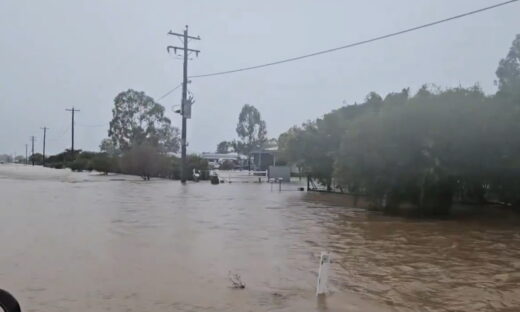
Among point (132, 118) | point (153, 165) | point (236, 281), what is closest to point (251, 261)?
point (236, 281)

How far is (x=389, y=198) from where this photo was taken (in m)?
21.5

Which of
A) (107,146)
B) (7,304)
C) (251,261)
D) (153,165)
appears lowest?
(251,261)

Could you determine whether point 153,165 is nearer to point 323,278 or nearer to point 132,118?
point 132,118

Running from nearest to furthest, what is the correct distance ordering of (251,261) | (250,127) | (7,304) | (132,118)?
1. (7,304)
2. (251,261)
3. (132,118)
4. (250,127)

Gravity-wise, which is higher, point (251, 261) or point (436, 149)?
point (436, 149)

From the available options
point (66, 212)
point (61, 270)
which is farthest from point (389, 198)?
point (61, 270)

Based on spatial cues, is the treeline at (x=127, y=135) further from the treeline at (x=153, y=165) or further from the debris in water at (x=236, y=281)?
the debris in water at (x=236, y=281)

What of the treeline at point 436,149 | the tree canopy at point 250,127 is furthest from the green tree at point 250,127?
→ the treeline at point 436,149

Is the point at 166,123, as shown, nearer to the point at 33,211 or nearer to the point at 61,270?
the point at 33,211

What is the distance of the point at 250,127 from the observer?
365 feet

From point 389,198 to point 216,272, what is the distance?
44.0ft

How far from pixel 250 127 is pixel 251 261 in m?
101

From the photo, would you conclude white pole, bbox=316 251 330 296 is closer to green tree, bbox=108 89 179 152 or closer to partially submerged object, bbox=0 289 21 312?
partially submerged object, bbox=0 289 21 312

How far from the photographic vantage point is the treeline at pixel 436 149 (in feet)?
63.5
